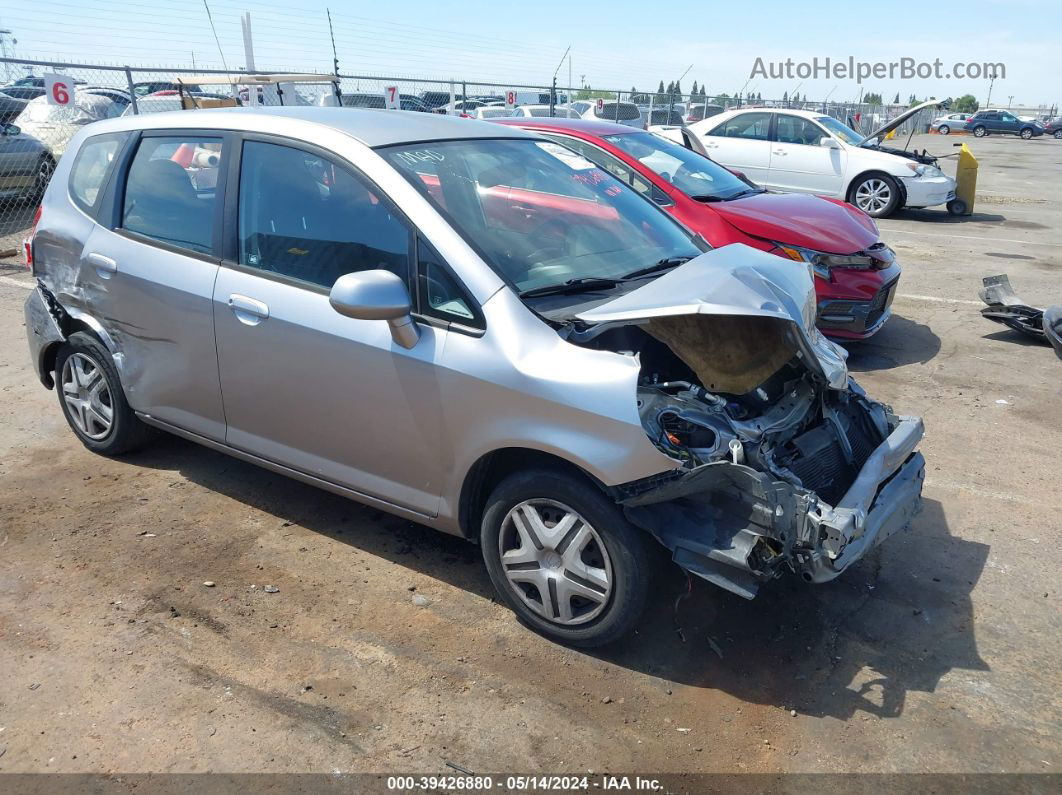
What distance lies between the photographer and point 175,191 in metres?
4.24

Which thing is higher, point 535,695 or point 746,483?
point 746,483

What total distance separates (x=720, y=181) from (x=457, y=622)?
5.34m

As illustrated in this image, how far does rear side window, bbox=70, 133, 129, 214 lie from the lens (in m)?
4.54

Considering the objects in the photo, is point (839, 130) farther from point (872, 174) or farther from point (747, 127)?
point (747, 127)

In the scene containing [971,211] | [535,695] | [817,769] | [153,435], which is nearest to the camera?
[817,769]

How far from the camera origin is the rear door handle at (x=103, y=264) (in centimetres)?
431

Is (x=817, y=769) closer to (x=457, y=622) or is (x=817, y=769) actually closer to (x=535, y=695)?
(x=535, y=695)

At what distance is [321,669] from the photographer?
326 cm

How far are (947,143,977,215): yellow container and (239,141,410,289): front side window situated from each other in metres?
14.5

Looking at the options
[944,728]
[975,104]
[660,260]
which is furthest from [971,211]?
[975,104]

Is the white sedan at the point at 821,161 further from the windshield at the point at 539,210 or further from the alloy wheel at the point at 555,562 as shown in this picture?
the alloy wheel at the point at 555,562

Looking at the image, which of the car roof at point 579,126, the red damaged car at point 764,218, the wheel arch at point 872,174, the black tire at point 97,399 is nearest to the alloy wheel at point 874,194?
the wheel arch at point 872,174

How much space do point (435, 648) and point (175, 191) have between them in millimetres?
2545

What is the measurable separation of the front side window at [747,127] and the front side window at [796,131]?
209mm
